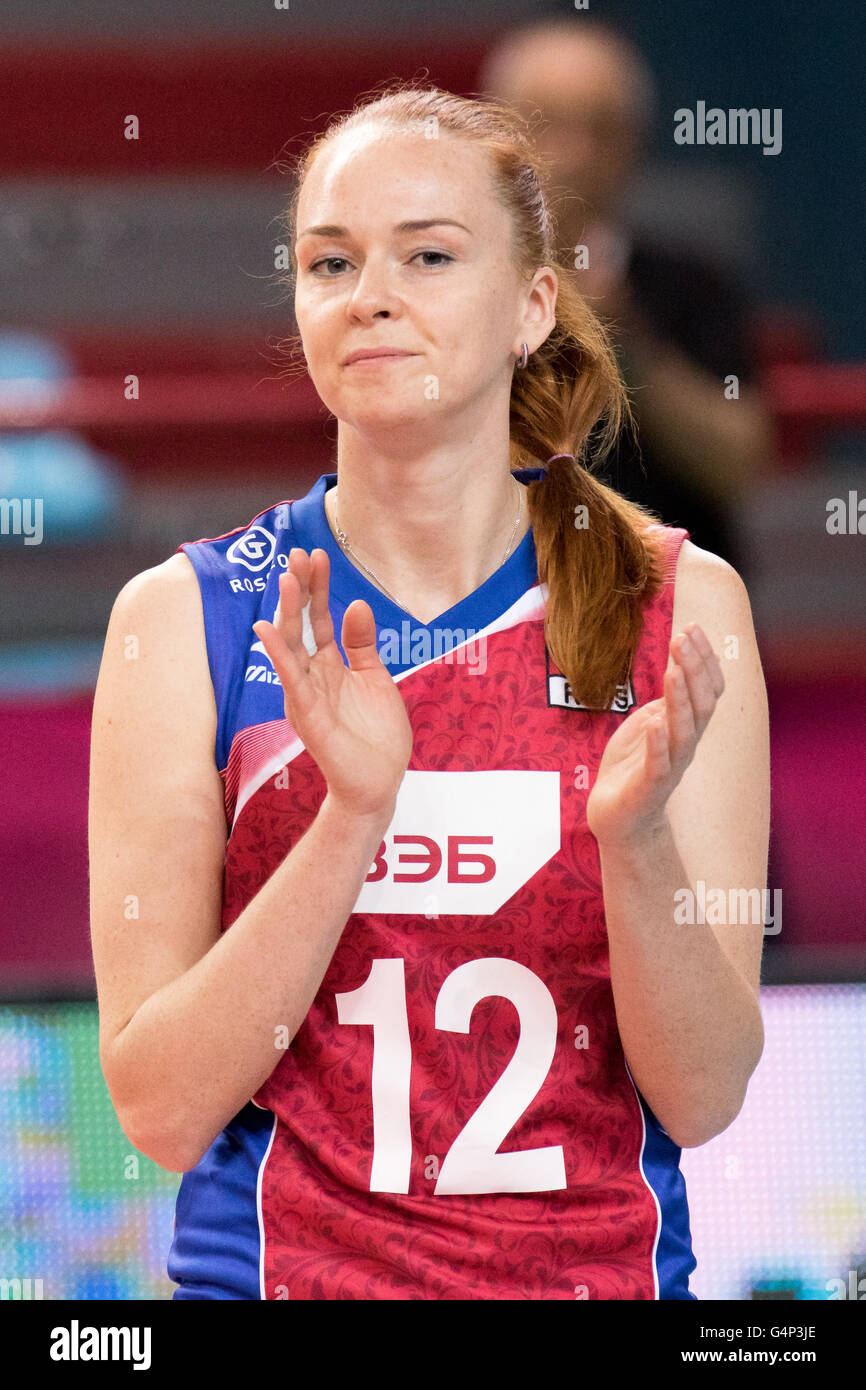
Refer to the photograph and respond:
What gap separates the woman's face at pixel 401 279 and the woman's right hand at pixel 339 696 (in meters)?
0.16

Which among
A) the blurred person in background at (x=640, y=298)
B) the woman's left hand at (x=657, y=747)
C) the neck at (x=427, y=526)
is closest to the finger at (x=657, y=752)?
the woman's left hand at (x=657, y=747)

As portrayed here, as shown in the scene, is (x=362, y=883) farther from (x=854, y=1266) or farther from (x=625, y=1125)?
(x=854, y=1266)

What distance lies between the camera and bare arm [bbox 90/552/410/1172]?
872 mm

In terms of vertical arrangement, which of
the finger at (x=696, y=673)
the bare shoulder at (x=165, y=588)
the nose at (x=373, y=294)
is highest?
the nose at (x=373, y=294)

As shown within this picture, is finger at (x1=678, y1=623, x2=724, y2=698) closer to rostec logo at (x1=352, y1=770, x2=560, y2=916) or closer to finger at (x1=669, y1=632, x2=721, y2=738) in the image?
finger at (x1=669, y1=632, x2=721, y2=738)

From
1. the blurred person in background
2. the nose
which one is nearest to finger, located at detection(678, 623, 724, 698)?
the nose

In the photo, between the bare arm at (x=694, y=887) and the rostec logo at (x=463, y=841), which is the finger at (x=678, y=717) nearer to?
the bare arm at (x=694, y=887)

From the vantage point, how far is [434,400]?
0.95 meters

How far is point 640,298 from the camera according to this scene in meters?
1.62

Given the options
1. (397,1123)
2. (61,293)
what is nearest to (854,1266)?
(397,1123)

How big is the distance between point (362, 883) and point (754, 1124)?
0.68 m

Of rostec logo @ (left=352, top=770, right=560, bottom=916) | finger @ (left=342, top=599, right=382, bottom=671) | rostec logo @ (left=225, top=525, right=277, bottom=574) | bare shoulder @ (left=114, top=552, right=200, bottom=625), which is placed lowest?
rostec logo @ (left=352, top=770, right=560, bottom=916)

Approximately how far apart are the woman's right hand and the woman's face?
0.53ft

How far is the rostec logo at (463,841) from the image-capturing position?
950 mm
